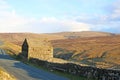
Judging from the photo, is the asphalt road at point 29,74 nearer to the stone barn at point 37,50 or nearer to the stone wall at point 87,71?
the stone wall at point 87,71

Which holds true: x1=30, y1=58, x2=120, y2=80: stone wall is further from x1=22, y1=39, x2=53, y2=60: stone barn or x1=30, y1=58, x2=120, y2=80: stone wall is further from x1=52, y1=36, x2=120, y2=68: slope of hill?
x1=52, y1=36, x2=120, y2=68: slope of hill

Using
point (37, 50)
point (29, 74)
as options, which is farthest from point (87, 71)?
point (37, 50)

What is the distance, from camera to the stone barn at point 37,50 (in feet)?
181

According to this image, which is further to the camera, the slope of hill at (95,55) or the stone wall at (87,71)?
the slope of hill at (95,55)

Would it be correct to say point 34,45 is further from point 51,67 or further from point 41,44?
point 51,67

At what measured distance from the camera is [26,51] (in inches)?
2183

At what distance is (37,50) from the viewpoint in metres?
55.5

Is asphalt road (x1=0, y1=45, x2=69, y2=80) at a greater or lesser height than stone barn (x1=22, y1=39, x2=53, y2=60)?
lesser

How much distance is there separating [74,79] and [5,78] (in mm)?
7201

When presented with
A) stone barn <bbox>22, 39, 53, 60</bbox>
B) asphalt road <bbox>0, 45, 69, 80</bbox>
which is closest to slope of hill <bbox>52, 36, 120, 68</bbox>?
stone barn <bbox>22, 39, 53, 60</bbox>

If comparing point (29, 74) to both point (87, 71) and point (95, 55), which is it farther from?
point (95, 55)

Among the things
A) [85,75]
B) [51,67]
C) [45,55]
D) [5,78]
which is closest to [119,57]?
[45,55]

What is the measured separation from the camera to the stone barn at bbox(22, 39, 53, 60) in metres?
55.0

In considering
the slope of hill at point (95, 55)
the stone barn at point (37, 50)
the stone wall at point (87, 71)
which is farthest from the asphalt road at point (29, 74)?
the slope of hill at point (95, 55)
